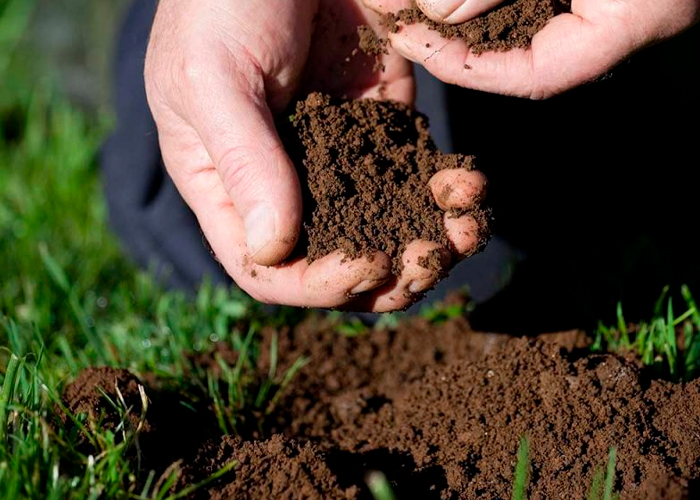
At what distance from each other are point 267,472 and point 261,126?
774 mm

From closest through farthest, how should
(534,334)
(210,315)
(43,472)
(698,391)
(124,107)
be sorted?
1. (43,472)
2. (698,391)
3. (534,334)
4. (210,315)
5. (124,107)

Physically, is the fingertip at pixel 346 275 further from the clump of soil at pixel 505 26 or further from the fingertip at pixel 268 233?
the clump of soil at pixel 505 26

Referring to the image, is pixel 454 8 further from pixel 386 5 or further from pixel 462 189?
pixel 462 189

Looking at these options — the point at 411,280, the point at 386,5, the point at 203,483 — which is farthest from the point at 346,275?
the point at 386,5

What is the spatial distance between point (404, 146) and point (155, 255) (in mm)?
1460

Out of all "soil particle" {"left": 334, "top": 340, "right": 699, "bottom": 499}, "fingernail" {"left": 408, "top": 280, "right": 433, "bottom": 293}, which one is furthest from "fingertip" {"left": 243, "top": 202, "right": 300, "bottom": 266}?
"soil particle" {"left": 334, "top": 340, "right": 699, "bottom": 499}

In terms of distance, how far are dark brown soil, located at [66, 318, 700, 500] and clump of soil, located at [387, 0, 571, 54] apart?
74 cm

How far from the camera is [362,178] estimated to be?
1.89 metres

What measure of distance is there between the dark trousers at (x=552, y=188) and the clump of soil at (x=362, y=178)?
0.67 m

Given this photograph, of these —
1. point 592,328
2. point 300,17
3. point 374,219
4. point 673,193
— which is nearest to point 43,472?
point 374,219

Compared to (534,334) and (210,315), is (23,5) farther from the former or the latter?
(534,334)

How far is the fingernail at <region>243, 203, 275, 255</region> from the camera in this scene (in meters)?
1.72

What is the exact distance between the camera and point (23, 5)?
4.27m

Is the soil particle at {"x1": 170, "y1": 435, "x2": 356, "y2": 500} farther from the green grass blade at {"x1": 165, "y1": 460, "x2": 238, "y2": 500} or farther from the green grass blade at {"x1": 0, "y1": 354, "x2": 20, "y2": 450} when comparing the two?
the green grass blade at {"x1": 0, "y1": 354, "x2": 20, "y2": 450}
